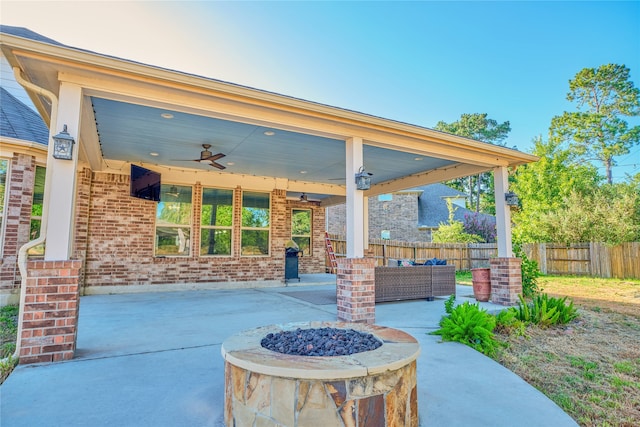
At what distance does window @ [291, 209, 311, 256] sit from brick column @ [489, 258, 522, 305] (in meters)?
6.73

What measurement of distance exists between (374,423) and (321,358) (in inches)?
16.8

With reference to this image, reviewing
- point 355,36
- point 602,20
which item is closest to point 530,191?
point 602,20

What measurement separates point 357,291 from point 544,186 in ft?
53.9

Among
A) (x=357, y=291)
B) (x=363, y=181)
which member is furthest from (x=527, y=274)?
(x=363, y=181)

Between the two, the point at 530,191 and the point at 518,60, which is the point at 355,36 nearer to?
the point at 518,60

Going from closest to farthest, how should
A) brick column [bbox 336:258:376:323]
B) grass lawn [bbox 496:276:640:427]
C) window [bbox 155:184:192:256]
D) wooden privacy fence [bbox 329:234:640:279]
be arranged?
grass lawn [bbox 496:276:640:427] < brick column [bbox 336:258:376:323] < window [bbox 155:184:192:256] < wooden privacy fence [bbox 329:234:640:279]

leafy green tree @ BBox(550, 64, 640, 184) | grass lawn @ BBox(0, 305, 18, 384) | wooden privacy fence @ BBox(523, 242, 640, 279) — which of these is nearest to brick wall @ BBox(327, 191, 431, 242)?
wooden privacy fence @ BBox(523, 242, 640, 279)

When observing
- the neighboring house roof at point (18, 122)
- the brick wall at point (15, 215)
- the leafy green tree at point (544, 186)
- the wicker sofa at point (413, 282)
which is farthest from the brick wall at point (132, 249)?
the leafy green tree at point (544, 186)

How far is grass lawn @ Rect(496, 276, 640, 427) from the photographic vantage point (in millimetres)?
2797

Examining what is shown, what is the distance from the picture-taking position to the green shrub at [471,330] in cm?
394

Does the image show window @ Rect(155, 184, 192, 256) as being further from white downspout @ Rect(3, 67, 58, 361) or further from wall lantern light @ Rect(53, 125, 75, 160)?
wall lantern light @ Rect(53, 125, 75, 160)

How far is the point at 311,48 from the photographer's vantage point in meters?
11.1

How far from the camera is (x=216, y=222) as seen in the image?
28.2 ft

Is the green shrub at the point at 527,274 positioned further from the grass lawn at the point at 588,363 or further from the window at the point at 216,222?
the window at the point at 216,222
